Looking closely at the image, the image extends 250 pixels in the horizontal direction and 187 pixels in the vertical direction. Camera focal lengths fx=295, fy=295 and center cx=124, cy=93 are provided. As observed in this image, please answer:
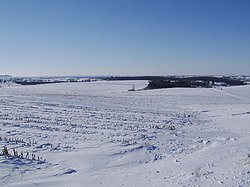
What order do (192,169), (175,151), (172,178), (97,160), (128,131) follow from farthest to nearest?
(128,131) → (175,151) → (97,160) → (192,169) → (172,178)

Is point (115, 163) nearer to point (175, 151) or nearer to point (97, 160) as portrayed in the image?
point (97, 160)

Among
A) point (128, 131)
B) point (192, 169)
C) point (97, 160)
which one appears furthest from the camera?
Answer: point (128, 131)

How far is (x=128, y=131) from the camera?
48.1 feet

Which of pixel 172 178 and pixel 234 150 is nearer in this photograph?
pixel 172 178

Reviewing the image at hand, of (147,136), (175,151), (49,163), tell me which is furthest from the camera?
(147,136)

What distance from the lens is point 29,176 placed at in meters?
6.93

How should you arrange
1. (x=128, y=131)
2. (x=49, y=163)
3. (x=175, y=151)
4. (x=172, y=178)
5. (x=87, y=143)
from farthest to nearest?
(x=128, y=131) < (x=87, y=143) < (x=175, y=151) < (x=49, y=163) < (x=172, y=178)

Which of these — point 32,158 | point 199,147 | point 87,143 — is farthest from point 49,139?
point 199,147

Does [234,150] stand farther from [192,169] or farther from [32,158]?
[32,158]

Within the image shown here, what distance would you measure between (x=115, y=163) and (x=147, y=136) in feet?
15.8

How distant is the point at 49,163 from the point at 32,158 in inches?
22.8

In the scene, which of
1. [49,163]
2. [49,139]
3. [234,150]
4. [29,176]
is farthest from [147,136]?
[29,176]

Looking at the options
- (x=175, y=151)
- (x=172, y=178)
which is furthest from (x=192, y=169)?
(x=175, y=151)

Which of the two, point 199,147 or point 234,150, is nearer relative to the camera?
point 234,150
